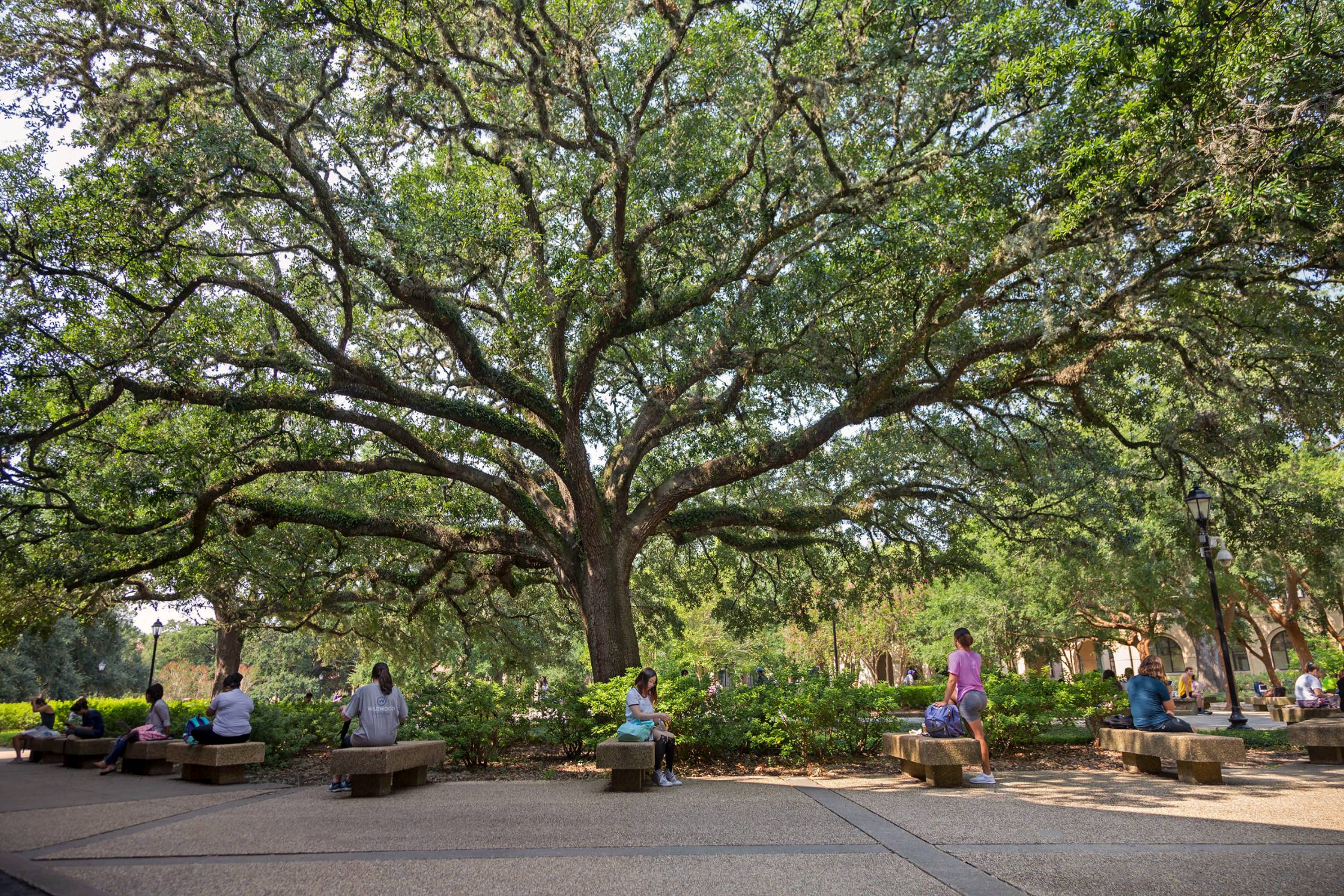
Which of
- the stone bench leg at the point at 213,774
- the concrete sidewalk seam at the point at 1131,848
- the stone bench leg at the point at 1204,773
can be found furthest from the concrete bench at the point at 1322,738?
the stone bench leg at the point at 213,774

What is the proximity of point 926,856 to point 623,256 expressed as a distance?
7.70 meters

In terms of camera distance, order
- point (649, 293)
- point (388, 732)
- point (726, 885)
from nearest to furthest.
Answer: point (726, 885) < point (388, 732) < point (649, 293)

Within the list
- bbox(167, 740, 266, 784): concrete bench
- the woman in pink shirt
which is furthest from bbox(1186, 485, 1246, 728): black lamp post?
bbox(167, 740, 266, 784): concrete bench

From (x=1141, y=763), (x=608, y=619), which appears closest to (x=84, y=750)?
(x=608, y=619)

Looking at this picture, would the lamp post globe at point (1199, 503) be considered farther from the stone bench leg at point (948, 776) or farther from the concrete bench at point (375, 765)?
the concrete bench at point (375, 765)

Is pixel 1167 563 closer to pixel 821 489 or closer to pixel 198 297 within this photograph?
pixel 821 489

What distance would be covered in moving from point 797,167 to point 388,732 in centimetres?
824

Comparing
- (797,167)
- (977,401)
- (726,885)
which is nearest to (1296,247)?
Result: (977,401)

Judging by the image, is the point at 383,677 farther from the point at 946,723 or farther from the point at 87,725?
the point at 87,725

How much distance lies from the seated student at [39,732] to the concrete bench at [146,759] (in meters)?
2.84

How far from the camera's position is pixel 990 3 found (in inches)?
354

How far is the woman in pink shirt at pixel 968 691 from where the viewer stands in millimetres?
7449

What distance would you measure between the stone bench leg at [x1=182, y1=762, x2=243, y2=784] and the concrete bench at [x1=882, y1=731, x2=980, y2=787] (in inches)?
295

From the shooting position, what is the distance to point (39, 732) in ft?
40.0
